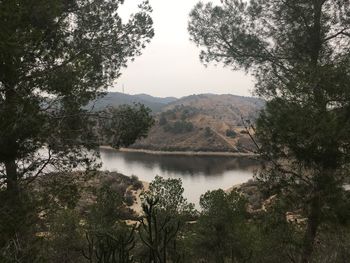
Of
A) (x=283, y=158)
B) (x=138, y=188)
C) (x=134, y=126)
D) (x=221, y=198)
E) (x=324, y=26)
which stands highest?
(x=324, y=26)

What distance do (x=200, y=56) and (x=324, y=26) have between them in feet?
10.9

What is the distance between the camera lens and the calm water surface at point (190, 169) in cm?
4915

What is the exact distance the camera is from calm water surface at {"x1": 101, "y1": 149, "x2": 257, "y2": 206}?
49.1 metres

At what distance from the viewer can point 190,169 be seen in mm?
62500

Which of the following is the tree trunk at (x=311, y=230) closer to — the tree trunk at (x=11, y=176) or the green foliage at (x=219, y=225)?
the tree trunk at (x=11, y=176)

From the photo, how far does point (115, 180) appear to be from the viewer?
144 ft

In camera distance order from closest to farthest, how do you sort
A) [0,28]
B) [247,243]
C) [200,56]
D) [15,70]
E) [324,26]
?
[0,28]
[15,70]
[324,26]
[200,56]
[247,243]

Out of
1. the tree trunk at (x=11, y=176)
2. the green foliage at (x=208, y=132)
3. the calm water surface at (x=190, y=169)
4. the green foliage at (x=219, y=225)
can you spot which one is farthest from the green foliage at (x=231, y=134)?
the tree trunk at (x=11, y=176)

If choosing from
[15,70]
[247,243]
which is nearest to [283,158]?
[15,70]

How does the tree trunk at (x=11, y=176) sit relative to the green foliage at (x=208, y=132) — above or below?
above

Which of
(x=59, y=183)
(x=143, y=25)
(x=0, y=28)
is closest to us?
(x=0, y=28)

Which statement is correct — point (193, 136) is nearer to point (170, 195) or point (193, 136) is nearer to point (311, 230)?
point (170, 195)

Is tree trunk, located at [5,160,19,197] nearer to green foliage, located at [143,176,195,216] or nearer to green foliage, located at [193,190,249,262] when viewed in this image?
green foliage, located at [143,176,195,216]

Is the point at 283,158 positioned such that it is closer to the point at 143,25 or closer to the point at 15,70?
the point at 143,25
